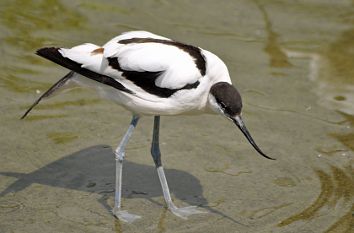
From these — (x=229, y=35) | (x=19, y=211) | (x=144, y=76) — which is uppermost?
(x=144, y=76)

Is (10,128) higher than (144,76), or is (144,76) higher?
(144,76)

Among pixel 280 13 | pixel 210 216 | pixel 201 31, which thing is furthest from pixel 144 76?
pixel 280 13

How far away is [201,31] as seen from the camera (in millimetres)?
8320

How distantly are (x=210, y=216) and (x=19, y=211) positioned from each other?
1.35m

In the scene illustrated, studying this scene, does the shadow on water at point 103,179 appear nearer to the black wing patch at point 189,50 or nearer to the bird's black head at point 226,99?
the bird's black head at point 226,99

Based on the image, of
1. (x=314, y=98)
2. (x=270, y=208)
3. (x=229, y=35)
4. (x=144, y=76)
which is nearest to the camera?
(x=144, y=76)

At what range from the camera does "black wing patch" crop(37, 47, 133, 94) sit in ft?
16.0

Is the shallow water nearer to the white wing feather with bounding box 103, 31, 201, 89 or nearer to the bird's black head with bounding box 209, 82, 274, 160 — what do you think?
the bird's black head with bounding box 209, 82, 274, 160

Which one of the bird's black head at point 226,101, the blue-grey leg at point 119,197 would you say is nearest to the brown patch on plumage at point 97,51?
the blue-grey leg at point 119,197

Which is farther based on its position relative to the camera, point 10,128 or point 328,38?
point 328,38

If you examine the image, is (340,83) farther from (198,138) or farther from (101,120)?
(101,120)

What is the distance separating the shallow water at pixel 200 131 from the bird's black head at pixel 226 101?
0.76 meters

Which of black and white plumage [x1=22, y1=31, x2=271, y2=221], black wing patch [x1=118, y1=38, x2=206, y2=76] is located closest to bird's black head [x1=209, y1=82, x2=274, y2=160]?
black and white plumage [x1=22, y1=31, x2=271, y2=221]

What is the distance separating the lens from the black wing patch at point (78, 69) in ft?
16.0
